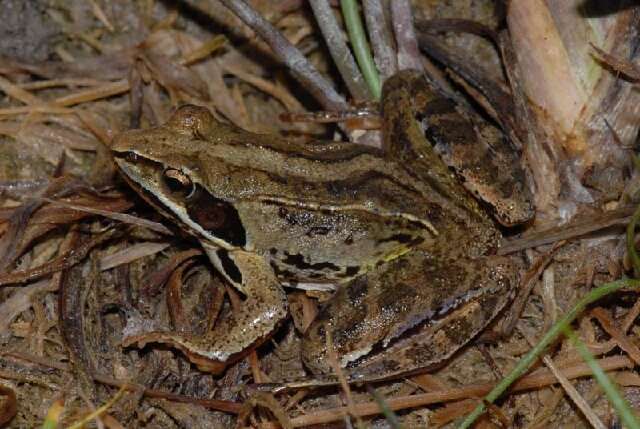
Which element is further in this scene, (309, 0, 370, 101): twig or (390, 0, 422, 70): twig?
(390, 0, 422, 70): twig

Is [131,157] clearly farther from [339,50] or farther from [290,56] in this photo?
[339,50]

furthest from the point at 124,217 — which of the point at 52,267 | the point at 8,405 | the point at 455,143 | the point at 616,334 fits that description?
the point at 616,334

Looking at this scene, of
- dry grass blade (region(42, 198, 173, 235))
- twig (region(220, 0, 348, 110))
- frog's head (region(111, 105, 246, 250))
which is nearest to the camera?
frog's head (region(111, 105, 246, 250))

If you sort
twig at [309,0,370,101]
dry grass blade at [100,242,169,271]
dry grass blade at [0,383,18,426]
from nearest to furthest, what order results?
dry grass blade at [0,383,18,426]
dry grass blade at [100,242,169,271]
twig at [309,0,370,101]

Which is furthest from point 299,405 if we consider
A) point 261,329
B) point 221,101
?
point 221,101

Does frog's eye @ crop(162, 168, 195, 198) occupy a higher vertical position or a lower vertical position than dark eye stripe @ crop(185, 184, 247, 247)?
higher

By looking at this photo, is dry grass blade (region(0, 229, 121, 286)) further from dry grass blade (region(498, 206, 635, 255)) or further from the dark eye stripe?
dry grass blade (region(498, 206, 635, 255))

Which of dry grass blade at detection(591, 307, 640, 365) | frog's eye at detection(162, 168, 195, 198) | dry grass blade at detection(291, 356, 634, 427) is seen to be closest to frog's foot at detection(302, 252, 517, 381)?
dry grass blade at detection(291, 356, 634, 427)

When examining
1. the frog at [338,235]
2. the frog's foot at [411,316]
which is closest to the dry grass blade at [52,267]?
the frog at [338,235]
